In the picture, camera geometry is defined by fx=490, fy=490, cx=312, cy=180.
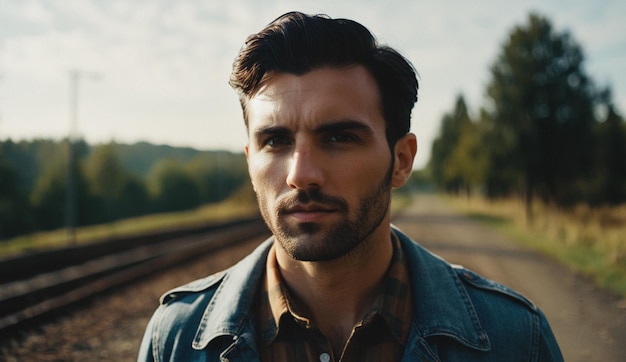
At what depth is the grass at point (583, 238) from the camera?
10347 mm

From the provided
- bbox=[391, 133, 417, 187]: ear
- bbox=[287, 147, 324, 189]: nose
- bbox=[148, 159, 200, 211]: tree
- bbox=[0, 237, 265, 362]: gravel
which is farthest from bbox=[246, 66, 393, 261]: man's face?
bbox=[148, 159, 200, 211]: tree

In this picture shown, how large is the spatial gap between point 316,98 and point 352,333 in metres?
0.92

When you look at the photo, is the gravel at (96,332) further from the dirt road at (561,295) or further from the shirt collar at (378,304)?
the dirt road at (561,295)

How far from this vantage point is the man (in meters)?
1.87

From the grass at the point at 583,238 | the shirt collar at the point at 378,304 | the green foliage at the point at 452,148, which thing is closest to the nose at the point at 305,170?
the shirt collar at the point at 378,304

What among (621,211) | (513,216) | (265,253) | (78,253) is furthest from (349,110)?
(513,216)

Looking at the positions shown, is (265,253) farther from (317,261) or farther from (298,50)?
(298,50)

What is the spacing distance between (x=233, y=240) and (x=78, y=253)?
565 centimetres

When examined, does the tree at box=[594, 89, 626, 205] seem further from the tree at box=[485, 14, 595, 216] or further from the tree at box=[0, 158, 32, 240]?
the tree at box=[0, 158, 32, 240]

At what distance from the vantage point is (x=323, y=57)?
6.62ft

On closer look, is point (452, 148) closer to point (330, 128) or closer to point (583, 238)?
point (583, 238)

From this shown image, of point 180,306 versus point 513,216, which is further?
point 513,216

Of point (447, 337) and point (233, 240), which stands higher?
point (447, 337)

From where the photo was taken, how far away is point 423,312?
195 centimetres
